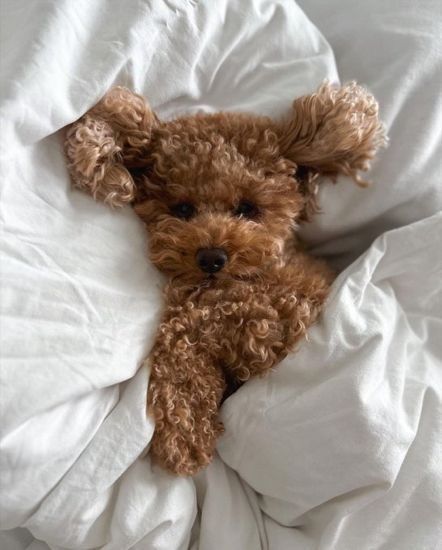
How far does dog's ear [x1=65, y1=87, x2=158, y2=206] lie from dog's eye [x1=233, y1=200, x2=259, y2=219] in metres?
0.17

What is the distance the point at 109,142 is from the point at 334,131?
1.17 feet

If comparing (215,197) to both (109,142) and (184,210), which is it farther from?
(109,142)

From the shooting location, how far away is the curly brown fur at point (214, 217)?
34.9 inches

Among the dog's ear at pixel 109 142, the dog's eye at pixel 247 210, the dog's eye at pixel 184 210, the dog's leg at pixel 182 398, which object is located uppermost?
the dog's ear at pixel 109 142

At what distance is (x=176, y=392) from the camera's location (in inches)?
34.7

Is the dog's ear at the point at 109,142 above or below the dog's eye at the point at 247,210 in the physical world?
above

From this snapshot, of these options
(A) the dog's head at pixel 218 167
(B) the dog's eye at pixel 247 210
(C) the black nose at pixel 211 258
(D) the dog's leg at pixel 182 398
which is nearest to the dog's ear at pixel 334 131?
(A) the dog's head at pixel 218 167

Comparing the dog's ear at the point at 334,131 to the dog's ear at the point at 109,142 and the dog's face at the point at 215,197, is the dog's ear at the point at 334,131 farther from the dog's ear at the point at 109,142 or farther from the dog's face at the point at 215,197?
the dog's ear at the point at 109,142

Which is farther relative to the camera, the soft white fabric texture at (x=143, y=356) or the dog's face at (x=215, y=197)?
the dog's face at (x=215, y=197)

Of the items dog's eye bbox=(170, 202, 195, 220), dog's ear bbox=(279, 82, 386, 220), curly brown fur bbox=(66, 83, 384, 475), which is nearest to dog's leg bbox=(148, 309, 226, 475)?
curly brown fur bbox=(66, 83, 384, 475)

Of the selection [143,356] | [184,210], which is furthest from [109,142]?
[143,356]

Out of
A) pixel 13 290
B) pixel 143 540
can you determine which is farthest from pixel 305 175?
pixel 143 540

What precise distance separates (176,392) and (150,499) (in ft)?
0.49

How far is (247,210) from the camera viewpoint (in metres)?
0.98
